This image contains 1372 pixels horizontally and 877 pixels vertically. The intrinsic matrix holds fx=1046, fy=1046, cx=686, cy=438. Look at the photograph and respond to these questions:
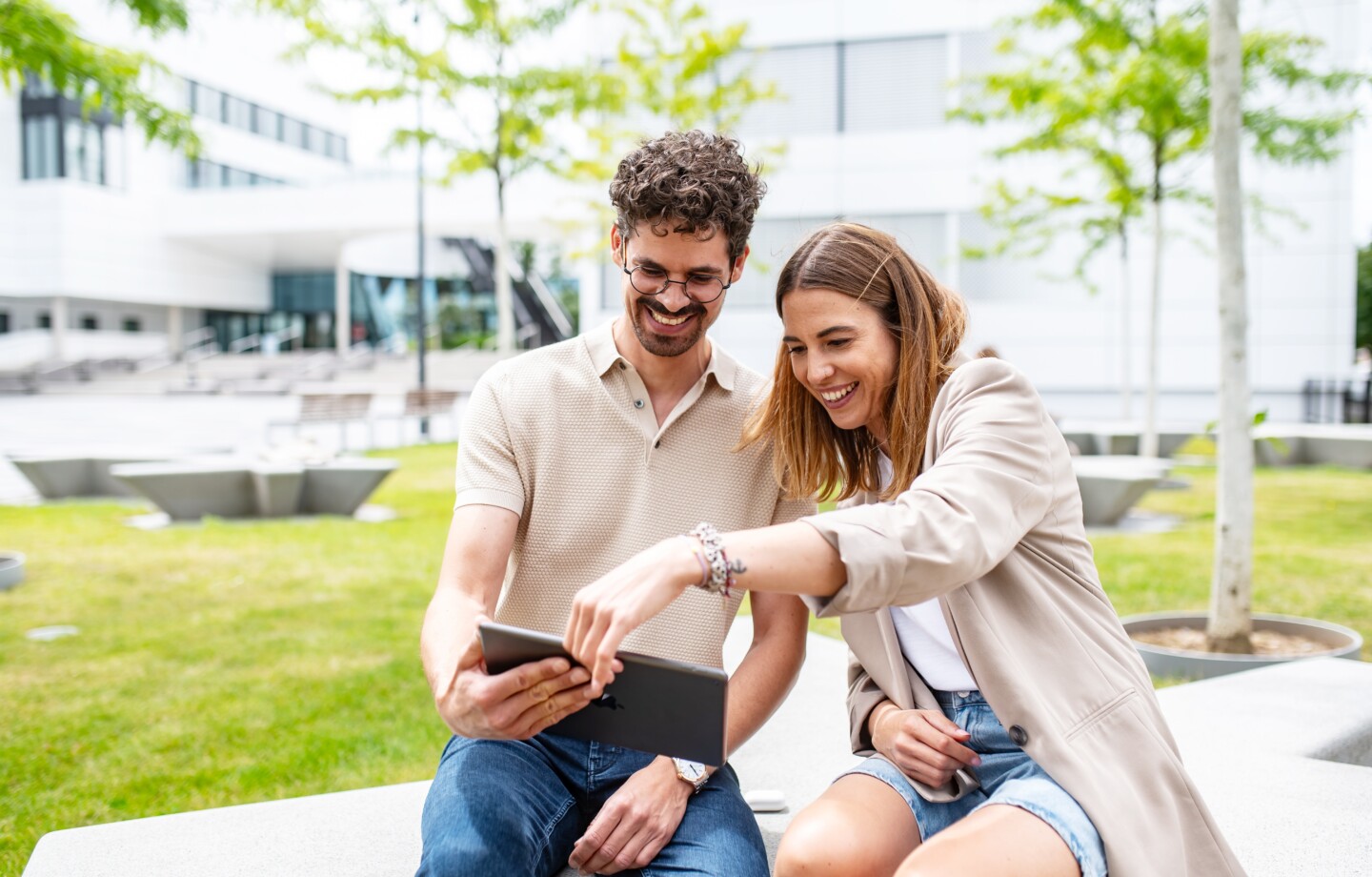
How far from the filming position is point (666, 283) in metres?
2.55

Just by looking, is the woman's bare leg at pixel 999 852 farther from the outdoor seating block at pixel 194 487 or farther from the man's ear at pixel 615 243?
the outdoor seating block at pixel 194 487

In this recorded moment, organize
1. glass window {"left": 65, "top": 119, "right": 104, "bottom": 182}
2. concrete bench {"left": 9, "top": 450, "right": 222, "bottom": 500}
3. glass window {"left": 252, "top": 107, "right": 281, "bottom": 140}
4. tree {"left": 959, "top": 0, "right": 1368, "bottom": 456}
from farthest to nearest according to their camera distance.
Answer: glass window {"left": 252, "top": 107, "right": 281, "bottom": 140}
glass window {"left": 65, "top": 119, "right": 104, "bottom": 182}
concrete bench {"left": 9, "top": 450, "right": 222, "bottom": 500}
tree {"left": 959, "top": 0, "right": 1368, "bottom": 456}

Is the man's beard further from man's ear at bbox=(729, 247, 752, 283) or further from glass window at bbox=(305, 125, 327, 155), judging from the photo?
glass window at bbox=(305, 125, 327, 155)

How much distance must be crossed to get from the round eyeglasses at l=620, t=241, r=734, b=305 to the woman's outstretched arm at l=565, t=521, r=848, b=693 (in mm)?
968

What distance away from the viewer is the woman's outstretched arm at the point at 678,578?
1695 mm

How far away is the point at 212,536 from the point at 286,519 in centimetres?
110

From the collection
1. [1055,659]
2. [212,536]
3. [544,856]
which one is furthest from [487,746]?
[212,536]

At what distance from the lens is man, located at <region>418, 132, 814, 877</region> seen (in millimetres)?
2287

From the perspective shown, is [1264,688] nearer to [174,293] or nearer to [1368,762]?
[1368,762]

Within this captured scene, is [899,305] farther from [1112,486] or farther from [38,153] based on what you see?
[38,153]

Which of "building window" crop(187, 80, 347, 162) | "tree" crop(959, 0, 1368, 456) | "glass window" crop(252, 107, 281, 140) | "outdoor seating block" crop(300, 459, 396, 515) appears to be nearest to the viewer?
"tree" crop(959, 0, 1368, 456)

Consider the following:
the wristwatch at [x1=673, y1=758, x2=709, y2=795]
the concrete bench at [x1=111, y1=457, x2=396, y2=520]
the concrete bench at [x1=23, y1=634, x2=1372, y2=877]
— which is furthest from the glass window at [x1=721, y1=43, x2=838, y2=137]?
the wristwatch at [x1=673, y1=758, x2=709, y2=795]

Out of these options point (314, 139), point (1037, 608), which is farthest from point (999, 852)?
point (314, 139)

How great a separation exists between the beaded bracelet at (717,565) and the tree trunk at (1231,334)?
4584 millimetres
